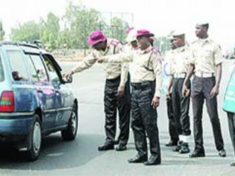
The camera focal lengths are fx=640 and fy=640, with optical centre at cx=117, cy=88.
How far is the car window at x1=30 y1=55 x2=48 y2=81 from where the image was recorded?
9.91 m

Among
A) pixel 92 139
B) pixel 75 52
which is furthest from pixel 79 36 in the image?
pixel 92 139

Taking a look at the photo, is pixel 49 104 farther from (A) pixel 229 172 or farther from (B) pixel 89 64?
(A) pixel 229 172

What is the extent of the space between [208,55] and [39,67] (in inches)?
104

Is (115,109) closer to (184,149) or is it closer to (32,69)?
(184,149)

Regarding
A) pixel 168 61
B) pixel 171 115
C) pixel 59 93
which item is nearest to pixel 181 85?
pixel 168 61

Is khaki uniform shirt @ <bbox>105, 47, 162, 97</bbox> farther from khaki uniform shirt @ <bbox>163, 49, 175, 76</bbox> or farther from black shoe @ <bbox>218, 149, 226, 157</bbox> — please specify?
black shoe @ <bbox>218, 149, 226, 157</bbox>

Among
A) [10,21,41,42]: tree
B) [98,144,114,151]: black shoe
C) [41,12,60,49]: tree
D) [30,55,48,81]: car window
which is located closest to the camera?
[30,55,48,81]: car window

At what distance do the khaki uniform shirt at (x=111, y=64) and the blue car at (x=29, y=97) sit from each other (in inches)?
25.6

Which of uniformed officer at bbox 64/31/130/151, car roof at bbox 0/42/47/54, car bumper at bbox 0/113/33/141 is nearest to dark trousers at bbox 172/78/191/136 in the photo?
uniformed officer at bbox 64/31/130/151

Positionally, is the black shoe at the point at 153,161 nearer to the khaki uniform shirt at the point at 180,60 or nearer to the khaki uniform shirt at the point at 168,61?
the khaki uniform shirt at the point at 180,60

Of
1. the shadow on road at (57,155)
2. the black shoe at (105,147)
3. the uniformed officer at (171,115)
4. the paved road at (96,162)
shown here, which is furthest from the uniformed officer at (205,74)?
the shadow on road at (57,155)

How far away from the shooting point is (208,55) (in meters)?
9.46

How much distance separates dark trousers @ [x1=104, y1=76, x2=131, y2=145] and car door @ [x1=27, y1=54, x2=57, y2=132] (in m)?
0.93

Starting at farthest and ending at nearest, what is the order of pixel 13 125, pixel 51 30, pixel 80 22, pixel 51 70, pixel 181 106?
1. pixel 51 30
2. pixel 80 22
3. pixel 51 70
4. pixel 181 106
5. pixel 13 125
